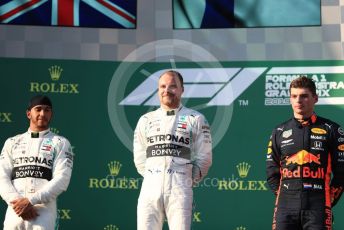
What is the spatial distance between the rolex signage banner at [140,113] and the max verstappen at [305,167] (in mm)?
2425

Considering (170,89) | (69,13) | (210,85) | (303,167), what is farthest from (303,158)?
(69,13)

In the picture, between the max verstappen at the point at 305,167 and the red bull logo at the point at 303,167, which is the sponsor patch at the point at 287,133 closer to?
the max verstappen at the point at 305,167

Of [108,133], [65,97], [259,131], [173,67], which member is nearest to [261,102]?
[259,131]

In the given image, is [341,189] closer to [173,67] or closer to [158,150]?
[158,150]

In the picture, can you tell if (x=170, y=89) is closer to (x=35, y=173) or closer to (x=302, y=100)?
(x=302, y=100)

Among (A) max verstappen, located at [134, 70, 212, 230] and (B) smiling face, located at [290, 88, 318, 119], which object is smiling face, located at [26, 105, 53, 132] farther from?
(B) smiling face, located at [290, 88, 318, 119]

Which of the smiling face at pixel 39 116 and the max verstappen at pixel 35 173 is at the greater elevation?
the smiling face at pixel 39 116

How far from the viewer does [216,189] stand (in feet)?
20.7

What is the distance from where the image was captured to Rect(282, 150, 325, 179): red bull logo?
369 centimetres

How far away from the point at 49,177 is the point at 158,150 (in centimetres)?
84

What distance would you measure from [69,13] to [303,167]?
151 inches

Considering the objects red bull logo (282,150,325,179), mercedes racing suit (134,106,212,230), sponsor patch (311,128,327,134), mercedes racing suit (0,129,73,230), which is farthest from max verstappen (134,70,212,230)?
sponsor patch (311,128,327,134)

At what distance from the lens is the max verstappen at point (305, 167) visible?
3.60 metres

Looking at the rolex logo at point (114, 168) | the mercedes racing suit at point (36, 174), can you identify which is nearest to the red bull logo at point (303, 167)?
the mercedes racing suit at point (36, 174)
